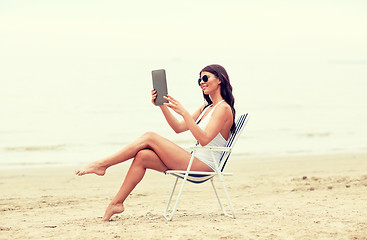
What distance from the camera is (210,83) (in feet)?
16.0

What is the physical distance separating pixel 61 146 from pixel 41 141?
4.32 feet

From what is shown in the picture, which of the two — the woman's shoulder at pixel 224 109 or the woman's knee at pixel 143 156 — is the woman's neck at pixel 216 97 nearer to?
the woman's shoulder at pixel 224 109

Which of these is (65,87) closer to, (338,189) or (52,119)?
(52,119)

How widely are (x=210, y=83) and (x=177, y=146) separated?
617 mm

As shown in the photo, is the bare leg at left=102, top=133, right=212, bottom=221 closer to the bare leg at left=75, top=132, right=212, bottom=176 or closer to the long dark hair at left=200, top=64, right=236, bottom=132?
the bare leg at left=75, top=132, right=212, bottom=176

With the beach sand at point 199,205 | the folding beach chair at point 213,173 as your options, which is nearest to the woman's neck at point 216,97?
the folding beach chair at point 213,173

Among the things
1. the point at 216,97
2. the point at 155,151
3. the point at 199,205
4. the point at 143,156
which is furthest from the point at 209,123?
the point at 199,205

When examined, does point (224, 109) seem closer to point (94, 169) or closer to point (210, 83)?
point (210, 83)

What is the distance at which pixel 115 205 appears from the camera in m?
4.80

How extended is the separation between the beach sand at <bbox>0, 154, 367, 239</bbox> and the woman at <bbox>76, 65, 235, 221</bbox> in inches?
15.8

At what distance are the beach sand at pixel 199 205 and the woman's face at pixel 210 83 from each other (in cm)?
112

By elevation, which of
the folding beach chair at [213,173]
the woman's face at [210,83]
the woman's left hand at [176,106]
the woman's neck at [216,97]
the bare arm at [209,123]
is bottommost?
the folding beach chair at [213,173]

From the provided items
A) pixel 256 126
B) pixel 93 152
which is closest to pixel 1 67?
pixel 256 126

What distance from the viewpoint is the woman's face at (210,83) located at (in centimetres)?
487
